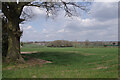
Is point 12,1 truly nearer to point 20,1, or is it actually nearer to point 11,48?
point 20,1

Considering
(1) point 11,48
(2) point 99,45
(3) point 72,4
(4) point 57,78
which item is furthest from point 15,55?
(2) point 99,45

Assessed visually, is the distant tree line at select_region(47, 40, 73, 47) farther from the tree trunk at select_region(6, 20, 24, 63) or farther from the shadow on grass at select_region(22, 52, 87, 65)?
the tree trunk at select_region(6, 20, 24, 63)

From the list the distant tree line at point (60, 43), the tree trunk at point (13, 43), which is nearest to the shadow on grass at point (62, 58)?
the tree trunk at point (13, 43)

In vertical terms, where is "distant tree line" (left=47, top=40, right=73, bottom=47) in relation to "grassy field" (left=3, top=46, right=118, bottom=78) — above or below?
below

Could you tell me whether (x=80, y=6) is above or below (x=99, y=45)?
above

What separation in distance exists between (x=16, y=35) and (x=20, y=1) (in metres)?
2.78

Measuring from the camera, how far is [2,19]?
1088 cm

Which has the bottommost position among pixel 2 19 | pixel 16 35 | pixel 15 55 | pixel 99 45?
pixel 99 45

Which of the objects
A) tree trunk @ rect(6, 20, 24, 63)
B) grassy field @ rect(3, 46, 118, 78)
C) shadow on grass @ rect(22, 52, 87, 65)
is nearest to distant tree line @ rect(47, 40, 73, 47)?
shadow on grass @ rect(22, 52, 87, 65)

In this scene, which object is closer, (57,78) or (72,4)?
(57,78)

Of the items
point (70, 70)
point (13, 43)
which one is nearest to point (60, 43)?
point (13, 43)

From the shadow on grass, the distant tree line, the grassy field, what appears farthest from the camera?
the distant tree line

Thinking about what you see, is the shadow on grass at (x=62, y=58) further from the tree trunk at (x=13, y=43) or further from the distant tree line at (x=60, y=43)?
the distant tree line at (x=60, y=43)

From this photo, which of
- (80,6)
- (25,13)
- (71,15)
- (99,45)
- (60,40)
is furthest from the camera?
(60,40)
